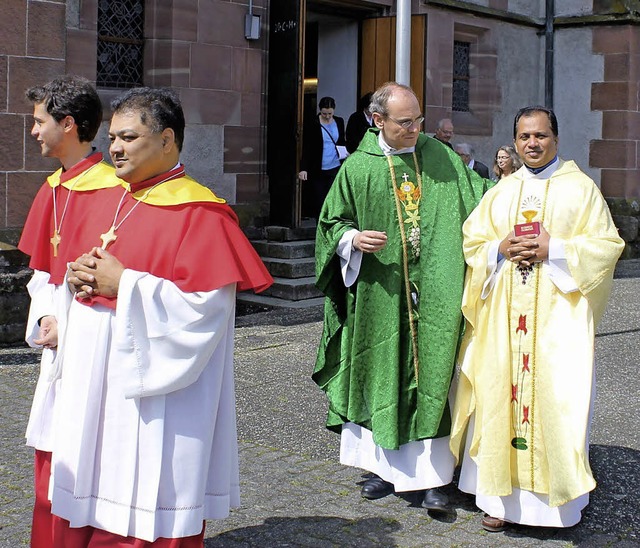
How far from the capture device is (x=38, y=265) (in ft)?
13.0

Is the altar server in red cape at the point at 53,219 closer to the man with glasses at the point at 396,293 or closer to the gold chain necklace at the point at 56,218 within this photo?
the gold chain necklace at the point at 56,218

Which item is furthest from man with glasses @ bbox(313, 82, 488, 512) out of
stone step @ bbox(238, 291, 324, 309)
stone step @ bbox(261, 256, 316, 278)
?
stone step @ bbox(261, 256, 316, 278)

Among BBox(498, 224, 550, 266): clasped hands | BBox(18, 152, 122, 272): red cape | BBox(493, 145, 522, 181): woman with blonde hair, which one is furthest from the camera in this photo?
BBox(493, 145, 522, 181): woman with blonde hair

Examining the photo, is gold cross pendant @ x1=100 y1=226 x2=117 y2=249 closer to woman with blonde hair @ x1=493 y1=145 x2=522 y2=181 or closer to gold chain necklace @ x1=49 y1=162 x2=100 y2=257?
gold chain necklace @ x1=49 y1=162 x2=100 y2=257

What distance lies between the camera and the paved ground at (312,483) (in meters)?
4.47

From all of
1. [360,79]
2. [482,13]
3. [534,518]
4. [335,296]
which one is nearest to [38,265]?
[335,296]

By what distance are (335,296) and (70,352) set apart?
1.94 metres

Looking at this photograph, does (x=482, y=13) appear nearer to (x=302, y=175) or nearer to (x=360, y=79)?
(x=360, y=79)

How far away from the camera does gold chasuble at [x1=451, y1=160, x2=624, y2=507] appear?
4520 mm

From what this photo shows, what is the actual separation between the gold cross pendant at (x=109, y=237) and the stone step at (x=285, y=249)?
7.55m

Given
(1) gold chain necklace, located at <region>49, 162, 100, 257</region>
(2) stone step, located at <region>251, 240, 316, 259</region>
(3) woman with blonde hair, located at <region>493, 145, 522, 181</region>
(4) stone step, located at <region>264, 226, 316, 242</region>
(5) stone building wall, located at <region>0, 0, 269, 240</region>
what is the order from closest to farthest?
(1) gold chain necklace, located at <region>49, 162, 100, 257</region>, (3) woman with blonde hair, located at <region>493, 145, 522, 181</region>, (5) stone building wall, located at <region>0, 0, 269, 240</region>, (2) stone step, located at <region>251, 240, 316, 259</region>, (4) stone step, located at <region>264, 226, 316, 242</region>

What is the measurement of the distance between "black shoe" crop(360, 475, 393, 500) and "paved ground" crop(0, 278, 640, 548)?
4cm

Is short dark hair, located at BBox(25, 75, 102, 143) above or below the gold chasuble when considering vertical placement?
above

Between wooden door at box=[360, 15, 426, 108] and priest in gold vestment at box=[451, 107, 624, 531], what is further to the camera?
wooden door at box=[360, 15, 426, 108]
